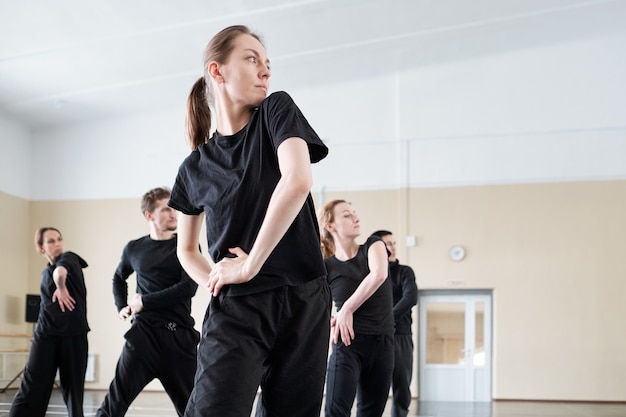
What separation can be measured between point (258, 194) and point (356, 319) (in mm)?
2905

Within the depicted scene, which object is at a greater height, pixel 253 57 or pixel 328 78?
pixel 328 78

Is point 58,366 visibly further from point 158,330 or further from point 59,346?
point 158,330

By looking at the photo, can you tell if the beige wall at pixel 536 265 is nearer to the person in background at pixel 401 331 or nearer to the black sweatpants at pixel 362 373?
the person in background at pixel 401 331

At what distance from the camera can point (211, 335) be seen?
1.96m

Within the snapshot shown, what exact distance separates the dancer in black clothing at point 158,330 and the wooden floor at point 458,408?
14.7 feet

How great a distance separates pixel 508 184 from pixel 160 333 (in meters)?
9.74

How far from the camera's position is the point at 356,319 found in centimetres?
480

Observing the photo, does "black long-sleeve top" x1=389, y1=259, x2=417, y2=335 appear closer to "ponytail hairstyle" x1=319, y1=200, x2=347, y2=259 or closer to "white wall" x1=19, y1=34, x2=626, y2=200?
"ponytail hairstyle" x1=319, y1=200, x2=347, y2=259

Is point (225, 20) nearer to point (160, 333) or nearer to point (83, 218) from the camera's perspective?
point (83, 218)

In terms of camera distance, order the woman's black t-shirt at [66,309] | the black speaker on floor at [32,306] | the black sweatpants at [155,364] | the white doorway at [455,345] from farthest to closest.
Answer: the black speaker on floor at [32,306] → the white doorway at [455,345] → the woman's black t-shirt at [66,309] → the black sweatpants at [155,364]

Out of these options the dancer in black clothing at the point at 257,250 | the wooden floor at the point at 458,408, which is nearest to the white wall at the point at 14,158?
the wooden floor at the point at 458,408

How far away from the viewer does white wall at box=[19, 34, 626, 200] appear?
508 inches

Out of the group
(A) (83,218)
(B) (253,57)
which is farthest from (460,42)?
(B) (253,57)

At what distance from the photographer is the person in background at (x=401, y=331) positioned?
6836mm
